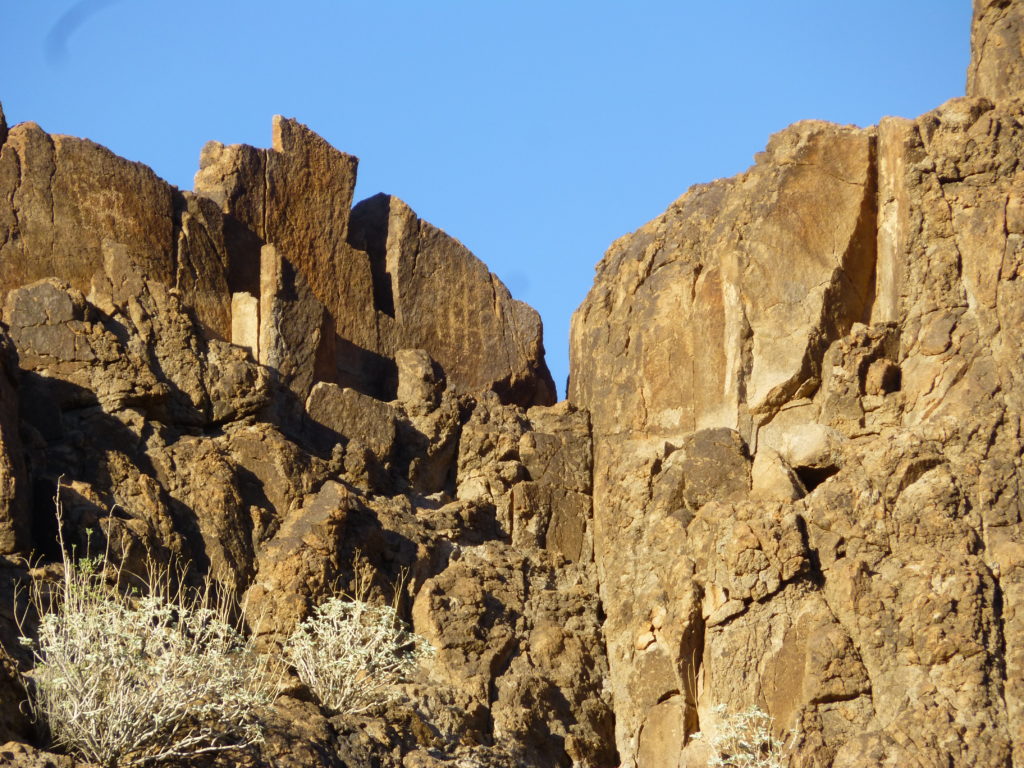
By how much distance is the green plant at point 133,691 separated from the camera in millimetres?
18344

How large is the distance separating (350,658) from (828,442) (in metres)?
8.15

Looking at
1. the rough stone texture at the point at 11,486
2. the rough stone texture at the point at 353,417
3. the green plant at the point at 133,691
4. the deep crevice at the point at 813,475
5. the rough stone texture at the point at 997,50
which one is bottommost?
the green plant at the point at 133,691

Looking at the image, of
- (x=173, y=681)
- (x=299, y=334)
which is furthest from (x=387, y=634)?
(x=299, y=334)

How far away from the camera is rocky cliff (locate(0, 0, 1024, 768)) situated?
24.3 meters

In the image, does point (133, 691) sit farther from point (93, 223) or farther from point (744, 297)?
point (744, 297)

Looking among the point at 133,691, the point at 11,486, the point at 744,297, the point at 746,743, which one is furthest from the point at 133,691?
the point at 744,297

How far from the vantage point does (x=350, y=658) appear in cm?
2230

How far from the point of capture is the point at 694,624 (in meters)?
25.4

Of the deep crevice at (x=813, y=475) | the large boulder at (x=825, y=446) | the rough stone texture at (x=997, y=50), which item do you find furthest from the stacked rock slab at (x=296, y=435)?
the rough stone texture at (x=997, y=50)

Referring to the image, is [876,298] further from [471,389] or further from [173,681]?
[173,681]

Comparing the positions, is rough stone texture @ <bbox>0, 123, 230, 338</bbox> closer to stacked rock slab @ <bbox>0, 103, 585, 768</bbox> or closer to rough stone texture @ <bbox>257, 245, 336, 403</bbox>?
stacked rock slab @ <bbox>0, 103, 585, 768</bbox>

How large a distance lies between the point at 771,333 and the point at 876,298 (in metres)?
1.60

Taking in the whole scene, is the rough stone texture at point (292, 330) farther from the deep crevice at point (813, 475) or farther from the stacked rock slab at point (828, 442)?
the deep crevice at point (813, 475)

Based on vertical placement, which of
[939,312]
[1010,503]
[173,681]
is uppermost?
[939,312]
